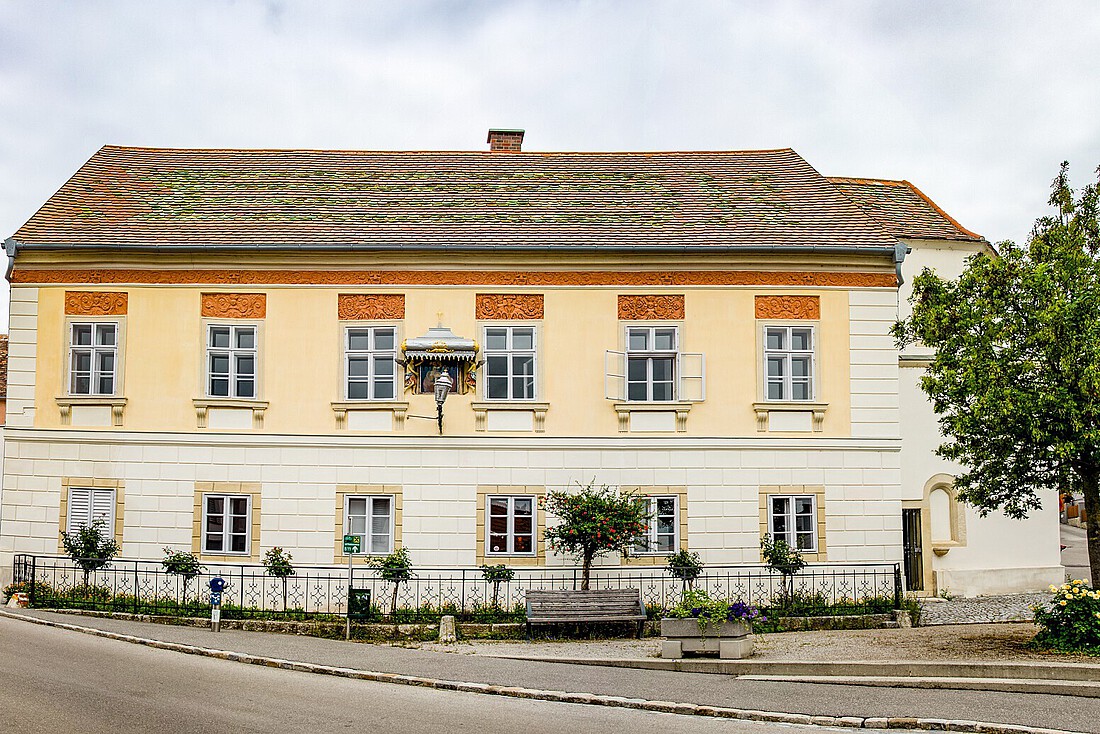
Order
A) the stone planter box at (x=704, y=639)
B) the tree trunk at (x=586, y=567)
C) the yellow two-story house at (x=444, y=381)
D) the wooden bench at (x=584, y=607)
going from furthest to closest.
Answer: the yellow two-story house at (x=444, y=381) → the tree trunk at (x=586, y=567) → the wooden bench at (x=584, y=607) → the stone planter box at (x=704, y=639)

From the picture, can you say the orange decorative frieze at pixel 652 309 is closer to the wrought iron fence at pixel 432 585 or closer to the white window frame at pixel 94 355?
the wrought iron fence at pixel 432 585

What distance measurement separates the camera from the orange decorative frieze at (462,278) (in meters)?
22.0

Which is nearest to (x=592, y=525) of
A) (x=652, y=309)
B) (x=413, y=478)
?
(x=413, y=478)

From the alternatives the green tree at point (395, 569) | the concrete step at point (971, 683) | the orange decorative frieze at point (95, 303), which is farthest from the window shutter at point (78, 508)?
the concrete step at point (971, 683)

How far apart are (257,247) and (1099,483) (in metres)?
15.1

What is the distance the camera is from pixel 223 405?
21.7 meters

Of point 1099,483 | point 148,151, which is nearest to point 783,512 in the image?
point 1099,483

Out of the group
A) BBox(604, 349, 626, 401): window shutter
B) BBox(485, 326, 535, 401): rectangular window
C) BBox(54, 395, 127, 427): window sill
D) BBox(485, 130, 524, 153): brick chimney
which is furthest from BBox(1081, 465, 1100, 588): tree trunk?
BBox(54, 395, 127, 427): window sill

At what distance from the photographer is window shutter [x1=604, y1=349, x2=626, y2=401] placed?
71.1 ft

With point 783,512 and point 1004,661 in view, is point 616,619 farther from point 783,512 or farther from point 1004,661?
point 1004,661

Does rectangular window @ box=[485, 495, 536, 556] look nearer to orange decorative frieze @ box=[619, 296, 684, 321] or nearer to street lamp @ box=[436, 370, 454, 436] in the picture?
street lamp @ box=[436, 370, 454, 436]

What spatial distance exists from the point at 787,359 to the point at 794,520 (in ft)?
10.2

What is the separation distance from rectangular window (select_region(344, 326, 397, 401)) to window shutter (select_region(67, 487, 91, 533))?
536 cm

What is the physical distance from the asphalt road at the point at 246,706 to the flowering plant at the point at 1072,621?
5147 mm
